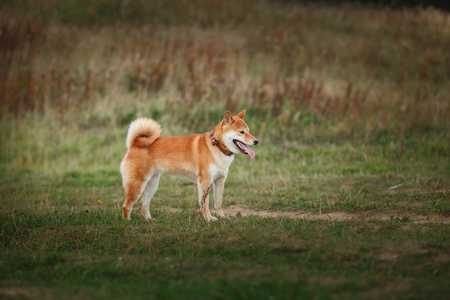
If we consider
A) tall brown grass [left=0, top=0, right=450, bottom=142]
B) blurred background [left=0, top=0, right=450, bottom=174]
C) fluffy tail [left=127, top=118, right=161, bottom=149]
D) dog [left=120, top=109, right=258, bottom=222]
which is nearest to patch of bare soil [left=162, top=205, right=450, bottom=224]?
dog [left=120, top=109, right=258, bottom=222]

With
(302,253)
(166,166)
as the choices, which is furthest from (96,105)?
(302,253)

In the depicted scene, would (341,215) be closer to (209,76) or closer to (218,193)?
(218,193)

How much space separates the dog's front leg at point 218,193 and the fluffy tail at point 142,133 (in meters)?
1.25

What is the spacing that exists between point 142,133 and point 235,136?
152 cm

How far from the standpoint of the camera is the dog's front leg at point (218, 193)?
24.2 feet

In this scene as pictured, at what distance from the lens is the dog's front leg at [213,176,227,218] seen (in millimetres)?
7371

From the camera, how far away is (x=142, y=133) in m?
7.47

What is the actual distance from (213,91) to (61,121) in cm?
443

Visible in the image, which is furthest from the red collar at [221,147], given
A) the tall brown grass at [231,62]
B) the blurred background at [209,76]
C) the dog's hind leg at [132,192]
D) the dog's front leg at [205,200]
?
the tall brown grass at [231,62]

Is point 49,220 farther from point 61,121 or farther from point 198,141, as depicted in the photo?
point 61,121

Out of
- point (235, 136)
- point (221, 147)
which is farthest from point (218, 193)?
point (235, 136)

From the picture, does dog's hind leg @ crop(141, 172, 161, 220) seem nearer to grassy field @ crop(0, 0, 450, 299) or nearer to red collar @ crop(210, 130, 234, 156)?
grassy field @ crop(0, 0, 450, 299)

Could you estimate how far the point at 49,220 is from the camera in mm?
6715

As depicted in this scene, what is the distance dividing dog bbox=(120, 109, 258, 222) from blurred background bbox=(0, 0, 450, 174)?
14.0ft
